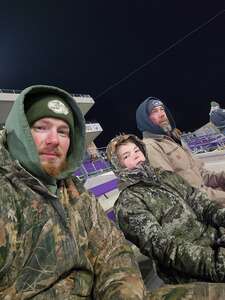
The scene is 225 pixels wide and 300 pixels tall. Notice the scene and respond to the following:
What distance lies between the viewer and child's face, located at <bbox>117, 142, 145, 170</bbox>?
2533 mm

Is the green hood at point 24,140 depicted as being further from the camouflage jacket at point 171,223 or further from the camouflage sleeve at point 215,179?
the camouflage sleeve at point 215,179

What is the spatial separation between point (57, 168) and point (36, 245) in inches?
15.6

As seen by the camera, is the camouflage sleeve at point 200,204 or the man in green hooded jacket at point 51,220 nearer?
the man in green hooded jacket at point 51,220

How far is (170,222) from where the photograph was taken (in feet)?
7.41

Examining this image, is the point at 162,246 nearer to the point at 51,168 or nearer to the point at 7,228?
the point at 51,168

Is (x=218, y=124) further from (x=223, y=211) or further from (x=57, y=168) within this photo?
(x=57, y=168)

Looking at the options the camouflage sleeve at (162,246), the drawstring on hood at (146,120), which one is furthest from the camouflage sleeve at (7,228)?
the drawstring on hood at (146,120)

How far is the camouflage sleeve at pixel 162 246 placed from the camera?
6.19ft

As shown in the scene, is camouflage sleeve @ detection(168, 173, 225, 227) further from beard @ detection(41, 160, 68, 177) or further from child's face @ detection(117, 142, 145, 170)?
beard @ detection(41, 160, 68, 177)

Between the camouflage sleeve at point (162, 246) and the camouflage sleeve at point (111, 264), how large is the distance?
0.97 ft

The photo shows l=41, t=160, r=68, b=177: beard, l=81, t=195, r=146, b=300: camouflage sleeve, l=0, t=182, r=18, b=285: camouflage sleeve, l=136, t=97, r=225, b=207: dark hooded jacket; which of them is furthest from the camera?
l=136, t=97, r=225, b=207: dark hooded jacket

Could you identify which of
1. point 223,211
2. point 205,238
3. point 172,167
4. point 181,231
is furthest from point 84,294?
point 172,167

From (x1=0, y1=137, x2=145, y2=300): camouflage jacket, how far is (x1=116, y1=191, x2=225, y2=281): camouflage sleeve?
31 cm

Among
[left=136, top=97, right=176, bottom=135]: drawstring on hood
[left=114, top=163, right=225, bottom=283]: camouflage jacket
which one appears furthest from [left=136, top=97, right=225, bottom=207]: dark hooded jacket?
[left=114, top=163, right=225, bottom=283]: camouflage jacket
